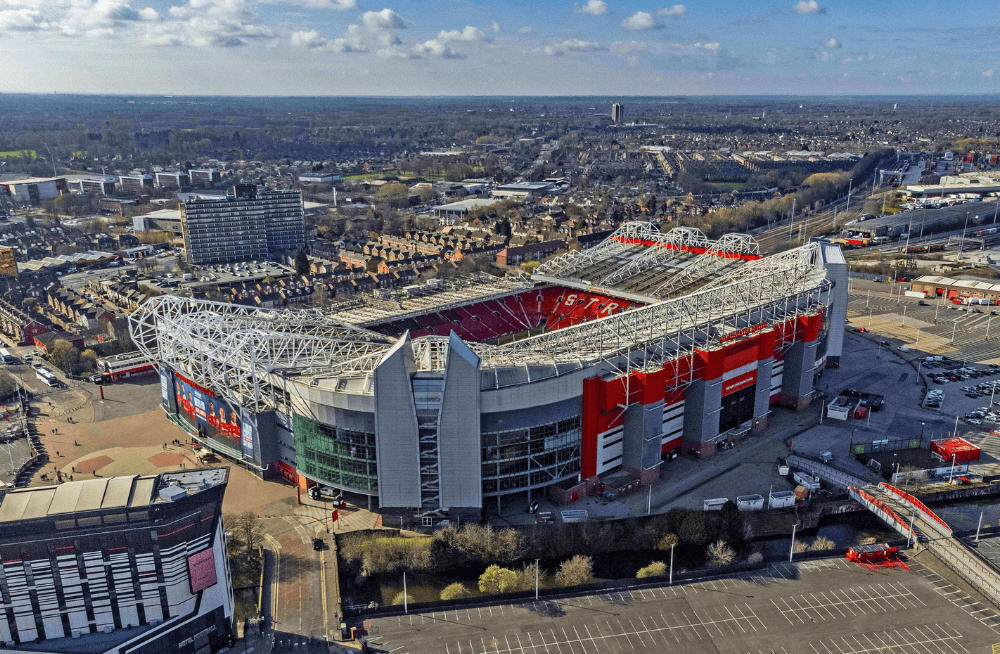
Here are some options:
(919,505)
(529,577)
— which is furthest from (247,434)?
(919,505)

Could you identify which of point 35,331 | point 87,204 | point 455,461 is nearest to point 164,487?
point 455,461

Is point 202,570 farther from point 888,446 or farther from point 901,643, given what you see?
point 888,446

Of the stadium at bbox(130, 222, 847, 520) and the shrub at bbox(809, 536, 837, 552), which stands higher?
the stadium at bbox(130, 222, 847, 520)

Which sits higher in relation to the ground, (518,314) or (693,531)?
(518,314)

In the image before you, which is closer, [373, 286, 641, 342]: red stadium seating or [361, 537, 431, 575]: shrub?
[361, 537, 431, 575]: shrub

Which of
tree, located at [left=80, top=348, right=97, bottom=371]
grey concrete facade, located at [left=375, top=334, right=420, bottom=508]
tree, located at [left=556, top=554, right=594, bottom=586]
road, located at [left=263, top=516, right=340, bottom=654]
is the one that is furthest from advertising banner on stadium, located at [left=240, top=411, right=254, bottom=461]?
tree, located at [left=80, top=348, right=97, bottom=371]

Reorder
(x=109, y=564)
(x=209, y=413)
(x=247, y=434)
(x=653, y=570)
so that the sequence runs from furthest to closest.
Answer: (x=209, y=413) → (x=247, y=434) → (x=653, y=570) → (x=109, y=564)

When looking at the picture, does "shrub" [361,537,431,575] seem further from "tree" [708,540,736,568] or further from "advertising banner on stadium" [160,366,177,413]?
"advertising banner on stadium" [160,366,177,413]
